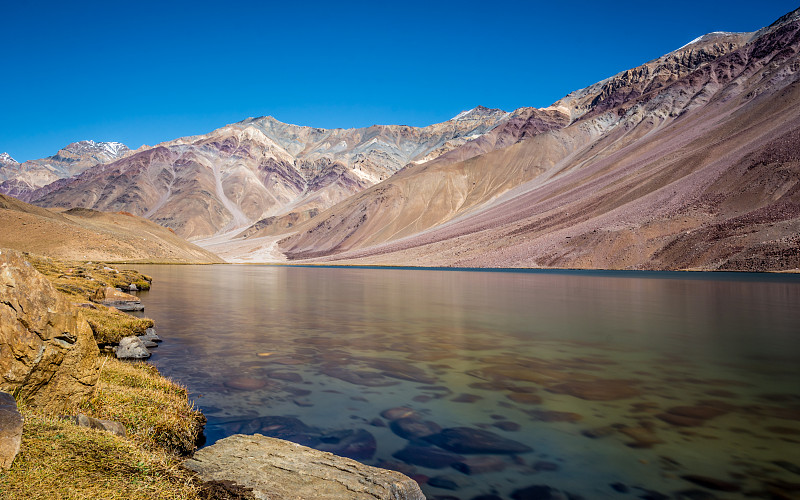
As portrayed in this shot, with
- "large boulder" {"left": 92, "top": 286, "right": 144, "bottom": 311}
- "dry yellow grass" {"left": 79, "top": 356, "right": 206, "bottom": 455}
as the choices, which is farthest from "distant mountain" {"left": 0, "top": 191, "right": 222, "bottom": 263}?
"dry yellow grass" {"left": 79, "top": 356, "right": 206, "bottom": 455}

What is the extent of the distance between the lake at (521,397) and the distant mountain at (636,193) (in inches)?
2594

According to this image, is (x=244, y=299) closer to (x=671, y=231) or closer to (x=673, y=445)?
(x=673, y=445)

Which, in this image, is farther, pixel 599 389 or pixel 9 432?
pixel 599 389

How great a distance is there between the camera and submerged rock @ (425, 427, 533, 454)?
26.6 feet

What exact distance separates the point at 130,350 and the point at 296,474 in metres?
10.6

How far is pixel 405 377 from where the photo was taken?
1280cm

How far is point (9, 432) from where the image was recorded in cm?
427

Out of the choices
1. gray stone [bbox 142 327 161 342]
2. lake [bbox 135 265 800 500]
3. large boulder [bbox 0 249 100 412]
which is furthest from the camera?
gray stone [bbox 142 327 161 342]

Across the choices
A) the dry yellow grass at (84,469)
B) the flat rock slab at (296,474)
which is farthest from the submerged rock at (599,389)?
the dry yellow grass at (84,469)

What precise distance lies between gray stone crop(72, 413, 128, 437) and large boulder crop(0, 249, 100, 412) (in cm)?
57

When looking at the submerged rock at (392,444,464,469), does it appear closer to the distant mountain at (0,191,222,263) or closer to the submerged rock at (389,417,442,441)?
the submerged rock at (389,417,442,441)

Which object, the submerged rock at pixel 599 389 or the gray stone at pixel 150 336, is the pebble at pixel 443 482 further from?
the gray stone at pixel 150 336

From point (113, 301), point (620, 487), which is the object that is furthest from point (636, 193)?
point (620, 487)

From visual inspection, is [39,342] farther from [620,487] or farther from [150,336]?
[150,336]
